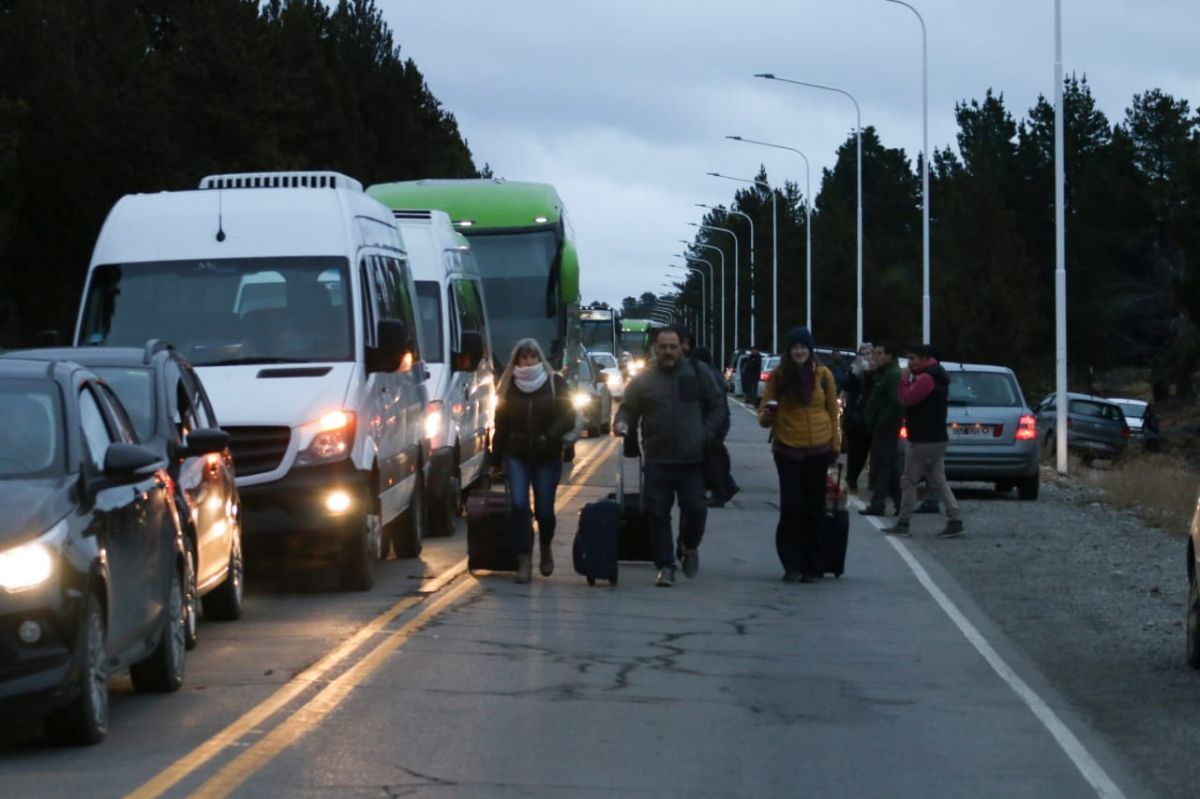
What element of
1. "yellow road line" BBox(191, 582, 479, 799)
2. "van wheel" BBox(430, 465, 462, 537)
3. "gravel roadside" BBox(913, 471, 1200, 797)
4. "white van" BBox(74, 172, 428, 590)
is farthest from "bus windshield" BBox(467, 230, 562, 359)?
"yellow road line" BBox(191, 582, 479, 799)

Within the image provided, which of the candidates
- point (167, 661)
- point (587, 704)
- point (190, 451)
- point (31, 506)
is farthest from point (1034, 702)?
point (31, 506)

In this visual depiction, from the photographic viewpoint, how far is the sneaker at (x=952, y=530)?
797 inches

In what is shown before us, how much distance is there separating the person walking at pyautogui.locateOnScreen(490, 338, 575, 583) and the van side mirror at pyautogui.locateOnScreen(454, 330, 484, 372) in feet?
14.2

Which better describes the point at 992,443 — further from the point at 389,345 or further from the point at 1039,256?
the point at 1039,256

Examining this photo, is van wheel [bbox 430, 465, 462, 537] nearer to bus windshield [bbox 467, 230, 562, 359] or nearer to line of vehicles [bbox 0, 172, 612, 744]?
line of vehicles [bbox 0, 172, 612, 744]

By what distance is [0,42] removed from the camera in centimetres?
5388

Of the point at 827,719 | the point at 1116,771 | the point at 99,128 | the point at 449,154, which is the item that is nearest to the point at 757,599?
the point at 827,719

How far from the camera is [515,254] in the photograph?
98.2 ft

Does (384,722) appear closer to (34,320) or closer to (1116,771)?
(1116,771)

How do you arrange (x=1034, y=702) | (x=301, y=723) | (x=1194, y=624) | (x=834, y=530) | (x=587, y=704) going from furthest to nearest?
(x=834, y=530)
(x=1194, y=624)
(x=1034, y=702)
(x=587, y=704)
(x=301, y=723)

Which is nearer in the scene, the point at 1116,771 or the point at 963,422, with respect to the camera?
the point at 1116,771

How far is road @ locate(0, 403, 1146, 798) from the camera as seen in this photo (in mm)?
8219

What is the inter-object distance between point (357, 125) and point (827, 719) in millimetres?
69160

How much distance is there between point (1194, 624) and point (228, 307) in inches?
281
